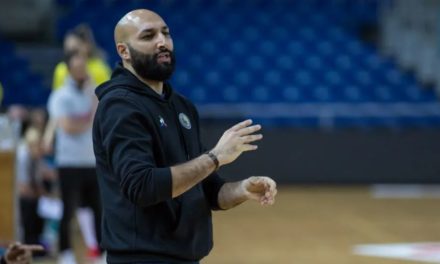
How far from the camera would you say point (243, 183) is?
3.95 metres

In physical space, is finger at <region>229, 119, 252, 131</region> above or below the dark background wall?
above

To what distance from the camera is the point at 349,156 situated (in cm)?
1563

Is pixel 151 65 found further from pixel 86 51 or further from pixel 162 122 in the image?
pixel 86 51

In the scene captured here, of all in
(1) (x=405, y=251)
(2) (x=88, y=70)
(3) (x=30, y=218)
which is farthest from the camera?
(1) (x=405, y=251)

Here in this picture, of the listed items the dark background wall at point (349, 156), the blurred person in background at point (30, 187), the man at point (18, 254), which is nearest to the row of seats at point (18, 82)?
the dark background wall at point (349, 156)

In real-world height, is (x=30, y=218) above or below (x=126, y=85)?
below

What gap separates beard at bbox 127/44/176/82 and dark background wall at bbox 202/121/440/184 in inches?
457

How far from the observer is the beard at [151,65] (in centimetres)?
379

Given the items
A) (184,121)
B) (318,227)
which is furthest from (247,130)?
(318,227)

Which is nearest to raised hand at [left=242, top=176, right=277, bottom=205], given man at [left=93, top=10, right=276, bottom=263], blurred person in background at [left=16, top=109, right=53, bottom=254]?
man at [left=93, top=10, right=276, bottom=263]

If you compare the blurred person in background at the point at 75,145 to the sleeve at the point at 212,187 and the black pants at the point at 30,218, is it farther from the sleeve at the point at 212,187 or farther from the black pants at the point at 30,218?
the sleeve at the point at 212,187

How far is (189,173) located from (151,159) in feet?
0.52

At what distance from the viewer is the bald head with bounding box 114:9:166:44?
3828 mm

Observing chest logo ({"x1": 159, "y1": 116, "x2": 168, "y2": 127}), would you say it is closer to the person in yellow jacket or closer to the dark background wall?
the person in yellow jacket
